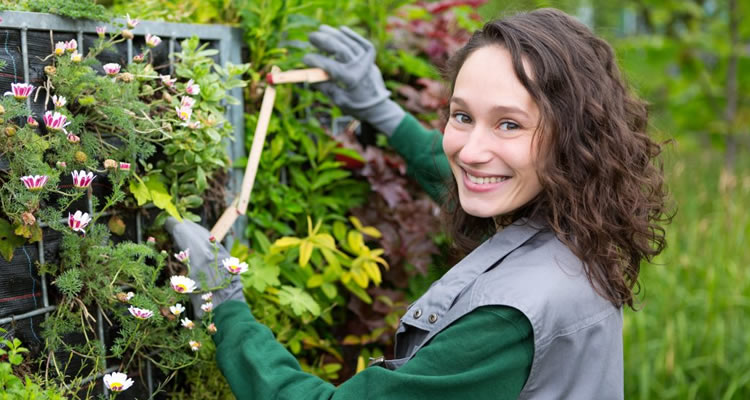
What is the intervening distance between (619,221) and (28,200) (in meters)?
1.14

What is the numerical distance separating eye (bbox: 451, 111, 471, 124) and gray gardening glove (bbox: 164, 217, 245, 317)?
0.59m

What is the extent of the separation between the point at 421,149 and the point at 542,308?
3.14 ft

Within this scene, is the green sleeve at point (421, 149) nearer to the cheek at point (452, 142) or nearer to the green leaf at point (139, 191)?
the cheek at point (452, 142)

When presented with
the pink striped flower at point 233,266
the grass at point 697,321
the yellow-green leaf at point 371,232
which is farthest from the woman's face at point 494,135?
the grass at point 697,321

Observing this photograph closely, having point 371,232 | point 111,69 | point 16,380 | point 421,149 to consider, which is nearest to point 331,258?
point 371,232

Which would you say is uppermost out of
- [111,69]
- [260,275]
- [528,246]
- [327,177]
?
[111,69]

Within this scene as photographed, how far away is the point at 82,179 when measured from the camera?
4.52 ft

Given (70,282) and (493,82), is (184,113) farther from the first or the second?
(493,82)

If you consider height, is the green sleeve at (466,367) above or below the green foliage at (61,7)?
below

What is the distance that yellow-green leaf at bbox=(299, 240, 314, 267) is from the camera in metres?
1.89

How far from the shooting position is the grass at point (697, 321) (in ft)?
9.87

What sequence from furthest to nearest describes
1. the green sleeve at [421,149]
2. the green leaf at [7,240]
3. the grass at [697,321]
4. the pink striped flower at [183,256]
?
the grass at [697,321]
the green sleeve at [421,149]
the pink striped flower at [183,256]
the green leaf at [7,240]

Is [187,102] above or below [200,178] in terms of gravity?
above

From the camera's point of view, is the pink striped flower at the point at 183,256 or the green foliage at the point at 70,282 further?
the pink striped flower at the point at 183,256
